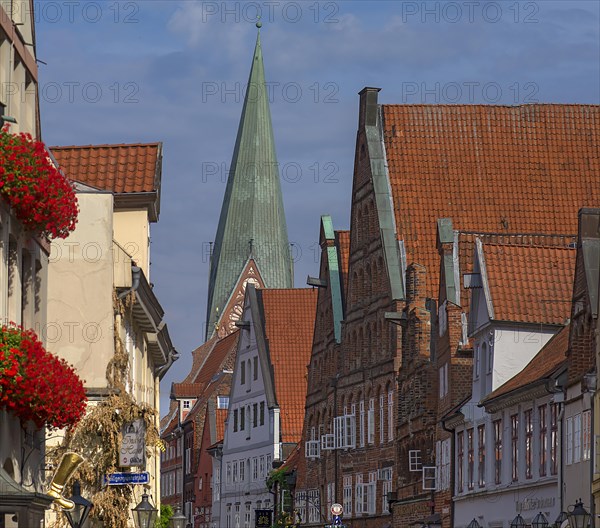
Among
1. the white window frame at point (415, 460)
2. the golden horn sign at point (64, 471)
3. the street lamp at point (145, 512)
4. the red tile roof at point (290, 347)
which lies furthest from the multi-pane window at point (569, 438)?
the red tile roof at point (290, 347)

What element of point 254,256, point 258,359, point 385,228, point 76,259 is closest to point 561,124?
point 385,228

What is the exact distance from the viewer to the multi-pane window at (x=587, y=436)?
32.2 meters

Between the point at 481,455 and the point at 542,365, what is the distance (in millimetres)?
5582

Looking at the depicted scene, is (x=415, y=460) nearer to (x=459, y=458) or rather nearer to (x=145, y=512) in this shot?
(x=459, y=458)

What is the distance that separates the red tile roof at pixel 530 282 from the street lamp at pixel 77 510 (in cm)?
1802

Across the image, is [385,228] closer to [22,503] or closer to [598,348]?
[598,348]

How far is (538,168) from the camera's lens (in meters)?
60.4

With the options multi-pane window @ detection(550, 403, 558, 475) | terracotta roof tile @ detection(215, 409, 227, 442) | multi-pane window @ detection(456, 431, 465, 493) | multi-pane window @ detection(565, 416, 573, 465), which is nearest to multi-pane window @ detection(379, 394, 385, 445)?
multi-pane window @ detection(456, 431, 465, 493)

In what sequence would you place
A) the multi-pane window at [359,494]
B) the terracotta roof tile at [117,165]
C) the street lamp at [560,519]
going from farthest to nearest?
the multi-pane window at [359,494], the terracotta roof tile at [117,165], the street lamp at [560,519]

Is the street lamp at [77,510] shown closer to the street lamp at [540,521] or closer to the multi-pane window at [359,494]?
the street lamp at [540,521]

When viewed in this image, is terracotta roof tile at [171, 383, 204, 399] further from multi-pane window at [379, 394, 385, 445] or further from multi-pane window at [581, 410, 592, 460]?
multi-pane window at [581, 410, 592, 460]

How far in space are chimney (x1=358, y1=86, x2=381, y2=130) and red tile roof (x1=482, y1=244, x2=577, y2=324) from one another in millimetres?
17464

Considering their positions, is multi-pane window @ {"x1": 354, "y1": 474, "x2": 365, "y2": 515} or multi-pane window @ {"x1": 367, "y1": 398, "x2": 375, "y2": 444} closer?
multi-pane window @ {"x1": 367, "y1": 398, "x2": 375, "y2": 444}

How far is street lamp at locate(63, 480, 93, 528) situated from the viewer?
942 inches
